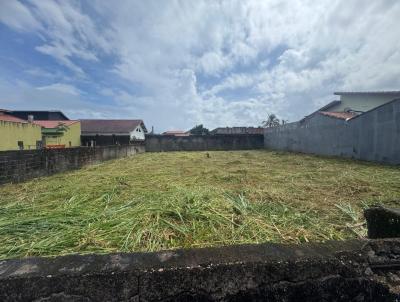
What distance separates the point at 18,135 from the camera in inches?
510

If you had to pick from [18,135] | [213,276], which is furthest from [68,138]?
[213,276]

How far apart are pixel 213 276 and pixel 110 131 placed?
1146 inches

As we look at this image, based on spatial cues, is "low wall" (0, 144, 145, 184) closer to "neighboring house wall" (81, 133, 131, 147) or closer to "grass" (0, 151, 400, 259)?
"grass" (0, 151, 400, 259)

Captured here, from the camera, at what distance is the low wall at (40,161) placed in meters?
5.14

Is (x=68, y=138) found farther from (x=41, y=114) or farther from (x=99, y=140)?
(x=41, y=114)

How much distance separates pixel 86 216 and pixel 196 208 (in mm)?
1266

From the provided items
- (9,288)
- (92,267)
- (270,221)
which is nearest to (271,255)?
(92,267)

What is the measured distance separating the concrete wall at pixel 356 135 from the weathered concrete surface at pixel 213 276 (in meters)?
9.34

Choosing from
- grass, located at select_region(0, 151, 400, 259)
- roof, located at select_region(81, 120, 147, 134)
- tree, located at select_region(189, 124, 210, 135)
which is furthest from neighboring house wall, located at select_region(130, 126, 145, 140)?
grass, located at select_region(0, 151, 400, 259)

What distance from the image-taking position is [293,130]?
18.1 meters

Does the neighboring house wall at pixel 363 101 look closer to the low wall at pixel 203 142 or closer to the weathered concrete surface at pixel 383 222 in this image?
the low wall at pixel 203 142

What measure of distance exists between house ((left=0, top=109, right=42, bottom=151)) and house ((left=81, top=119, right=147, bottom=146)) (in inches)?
340

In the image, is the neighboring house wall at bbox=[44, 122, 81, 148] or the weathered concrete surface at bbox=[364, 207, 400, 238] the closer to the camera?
the weathered concrete surface at bbox=[364, 207, 400, 238]

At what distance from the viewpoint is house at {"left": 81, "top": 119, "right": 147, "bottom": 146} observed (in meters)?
24.3
